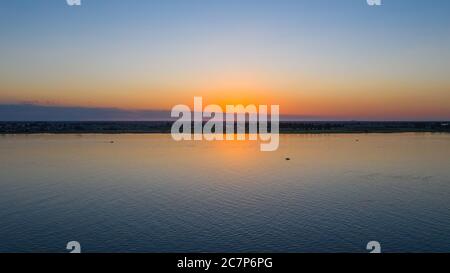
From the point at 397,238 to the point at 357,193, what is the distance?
26.1 feet

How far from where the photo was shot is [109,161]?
35.5 m

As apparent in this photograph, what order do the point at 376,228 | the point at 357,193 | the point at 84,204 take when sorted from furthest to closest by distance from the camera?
the point at 357,193 → the point at 84,204 → the point at 376,228

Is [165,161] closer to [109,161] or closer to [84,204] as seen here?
[109,161]

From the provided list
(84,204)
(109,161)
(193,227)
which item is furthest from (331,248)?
(109,161)

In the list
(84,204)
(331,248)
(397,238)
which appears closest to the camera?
(331,248)

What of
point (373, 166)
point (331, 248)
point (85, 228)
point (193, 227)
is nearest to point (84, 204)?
point (85, 228)

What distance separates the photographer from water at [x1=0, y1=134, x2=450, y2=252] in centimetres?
1274

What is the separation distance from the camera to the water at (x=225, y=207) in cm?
1274

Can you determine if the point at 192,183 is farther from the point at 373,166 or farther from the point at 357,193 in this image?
Result: the point at 373,166

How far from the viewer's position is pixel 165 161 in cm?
3550

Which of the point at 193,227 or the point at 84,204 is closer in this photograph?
the point at 193,227

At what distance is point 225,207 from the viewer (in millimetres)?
17656
